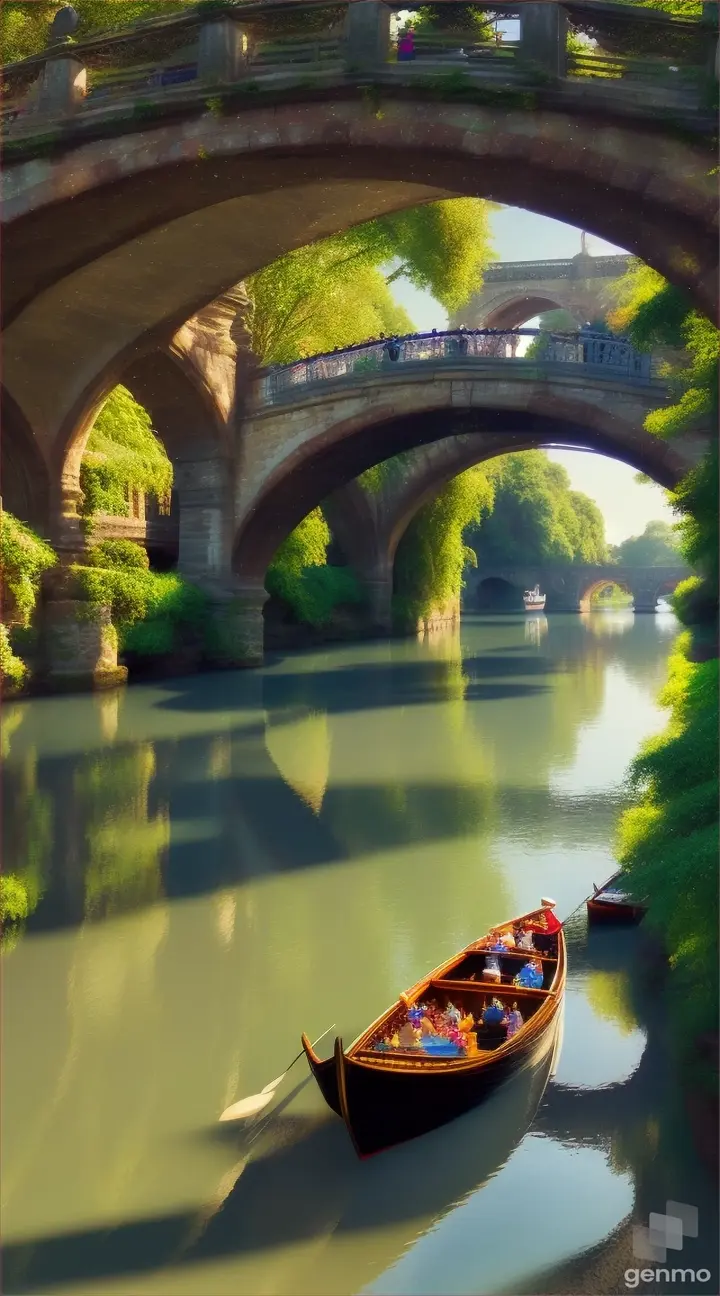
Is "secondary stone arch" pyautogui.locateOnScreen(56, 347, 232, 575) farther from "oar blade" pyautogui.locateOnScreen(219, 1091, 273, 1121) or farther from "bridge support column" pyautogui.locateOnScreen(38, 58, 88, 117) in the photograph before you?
"oar blade" pyautogui.locateOnScreen(219, 1091, 273, 1121)

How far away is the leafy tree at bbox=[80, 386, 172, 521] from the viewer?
59.6ft

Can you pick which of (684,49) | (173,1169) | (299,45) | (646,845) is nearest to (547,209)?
(684,49)

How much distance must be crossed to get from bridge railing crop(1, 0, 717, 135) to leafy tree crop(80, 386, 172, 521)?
21.7ft

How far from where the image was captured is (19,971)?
5809mm

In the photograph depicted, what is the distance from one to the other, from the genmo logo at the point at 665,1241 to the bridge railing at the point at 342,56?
7.96 m

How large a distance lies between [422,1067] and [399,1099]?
13 centimetres

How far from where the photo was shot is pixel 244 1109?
14.2ft

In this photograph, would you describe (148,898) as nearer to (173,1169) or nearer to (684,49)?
(173,1169)

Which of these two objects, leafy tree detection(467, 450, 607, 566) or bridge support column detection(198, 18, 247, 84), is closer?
bridge support column detection(198, 18, 247, 84)

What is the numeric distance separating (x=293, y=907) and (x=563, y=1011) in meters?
2.05

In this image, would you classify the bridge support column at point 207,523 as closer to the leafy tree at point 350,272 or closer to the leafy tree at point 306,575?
the leafy tree at point 306,575

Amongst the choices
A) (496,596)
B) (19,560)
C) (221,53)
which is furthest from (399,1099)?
(496,596)

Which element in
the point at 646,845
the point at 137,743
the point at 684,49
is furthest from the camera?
the point at 137,743

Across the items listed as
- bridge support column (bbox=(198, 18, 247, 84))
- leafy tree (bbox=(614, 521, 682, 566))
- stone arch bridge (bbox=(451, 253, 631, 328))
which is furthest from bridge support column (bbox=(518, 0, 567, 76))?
leafy tree (bbox=(614, 521, 682, 566))
